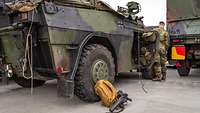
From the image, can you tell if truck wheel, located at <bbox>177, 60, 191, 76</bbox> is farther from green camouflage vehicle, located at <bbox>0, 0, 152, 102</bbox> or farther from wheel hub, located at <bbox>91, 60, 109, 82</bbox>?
wheel hub, located at <bbox>91, 60, 109, 82</bbox>

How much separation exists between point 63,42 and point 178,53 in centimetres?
413

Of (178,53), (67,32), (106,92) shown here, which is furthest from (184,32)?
(67,32)

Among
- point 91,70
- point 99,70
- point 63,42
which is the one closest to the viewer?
point 63,42

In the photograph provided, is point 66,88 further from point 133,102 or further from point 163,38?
point 163,38

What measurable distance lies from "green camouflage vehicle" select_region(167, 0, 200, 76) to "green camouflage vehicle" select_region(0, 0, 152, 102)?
99.7 inches

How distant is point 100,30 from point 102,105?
1352mm

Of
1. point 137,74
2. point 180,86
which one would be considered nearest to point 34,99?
point 180,86

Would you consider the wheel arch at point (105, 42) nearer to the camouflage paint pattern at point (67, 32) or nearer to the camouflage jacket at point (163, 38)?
the camouflage paint pattern at point (67, 32)

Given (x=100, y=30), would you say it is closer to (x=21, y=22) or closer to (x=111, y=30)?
(x=111, y=30)

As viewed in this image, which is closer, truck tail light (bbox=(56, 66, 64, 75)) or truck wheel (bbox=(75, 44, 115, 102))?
truck tail light (bbox=(56, 66, 64, 75))

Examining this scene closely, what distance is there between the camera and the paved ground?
17.9 feet

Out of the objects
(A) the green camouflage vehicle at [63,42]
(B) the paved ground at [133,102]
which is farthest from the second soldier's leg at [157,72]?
(A) the green camouflage vehicle at [63,42]

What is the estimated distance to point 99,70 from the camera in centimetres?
602

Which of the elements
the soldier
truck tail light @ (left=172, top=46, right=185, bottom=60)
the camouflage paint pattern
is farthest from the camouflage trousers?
A: the camouflage paint pattern
